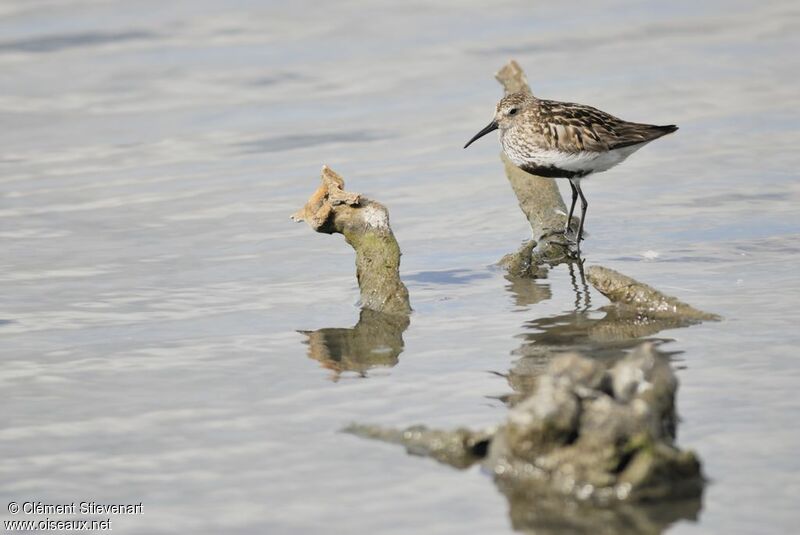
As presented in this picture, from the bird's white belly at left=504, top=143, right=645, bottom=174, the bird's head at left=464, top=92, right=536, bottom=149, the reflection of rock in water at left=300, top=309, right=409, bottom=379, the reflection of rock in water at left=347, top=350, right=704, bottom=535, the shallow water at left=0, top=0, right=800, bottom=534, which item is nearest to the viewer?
the reflection of rock in water at left=347, top=350, right=704, bottom=535

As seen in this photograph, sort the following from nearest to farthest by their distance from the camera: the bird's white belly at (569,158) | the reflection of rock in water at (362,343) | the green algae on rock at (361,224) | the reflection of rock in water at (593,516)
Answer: the reflection of rock in water at (593,516) < the reflection of rock in water at (362,343) < the green algae on rock at (361,224) < the bird's white belly at (569,158)

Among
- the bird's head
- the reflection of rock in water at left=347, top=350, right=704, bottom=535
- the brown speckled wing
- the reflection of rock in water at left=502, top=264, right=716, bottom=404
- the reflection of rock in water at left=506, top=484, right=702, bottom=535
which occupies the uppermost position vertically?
the bird's head

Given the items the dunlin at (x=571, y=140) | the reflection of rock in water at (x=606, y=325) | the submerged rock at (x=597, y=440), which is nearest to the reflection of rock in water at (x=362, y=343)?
the reflection of rock in water at (x=606, y=325)

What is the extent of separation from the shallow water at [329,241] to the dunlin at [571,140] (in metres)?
0.80

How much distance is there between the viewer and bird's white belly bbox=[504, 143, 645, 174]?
11.7 m

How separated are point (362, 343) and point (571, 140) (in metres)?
3.30

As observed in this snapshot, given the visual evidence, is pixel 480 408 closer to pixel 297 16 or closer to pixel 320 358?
pixel 320 358

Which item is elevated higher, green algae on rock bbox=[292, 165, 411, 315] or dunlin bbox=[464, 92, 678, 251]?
dunlin bbox=[464, 92, 678, 251]

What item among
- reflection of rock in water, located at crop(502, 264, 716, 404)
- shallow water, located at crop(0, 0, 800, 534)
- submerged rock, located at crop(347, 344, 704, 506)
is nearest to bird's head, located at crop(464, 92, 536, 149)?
shallow water, located at crop(0, 0, 800, 534)

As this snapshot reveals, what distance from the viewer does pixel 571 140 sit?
38.4 feet

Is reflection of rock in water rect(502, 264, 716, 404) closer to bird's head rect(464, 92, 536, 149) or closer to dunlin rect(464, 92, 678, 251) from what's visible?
dunlin rect(464, 92, 678, 251)

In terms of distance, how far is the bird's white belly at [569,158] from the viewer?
11.7 m

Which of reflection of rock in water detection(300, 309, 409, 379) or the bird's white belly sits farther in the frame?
the bird's white belly

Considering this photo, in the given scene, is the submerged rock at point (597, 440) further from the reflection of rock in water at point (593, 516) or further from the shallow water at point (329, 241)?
the shallow water at point (329, 241)
